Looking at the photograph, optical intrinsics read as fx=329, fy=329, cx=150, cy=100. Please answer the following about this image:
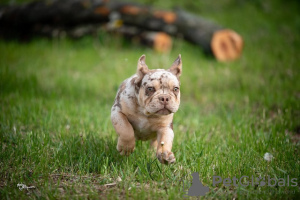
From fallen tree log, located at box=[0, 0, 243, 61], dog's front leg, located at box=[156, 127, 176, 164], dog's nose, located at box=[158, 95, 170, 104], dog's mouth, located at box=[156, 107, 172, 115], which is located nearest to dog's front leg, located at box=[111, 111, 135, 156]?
dog's front leg, located at box=[156, 127, 176, 164]

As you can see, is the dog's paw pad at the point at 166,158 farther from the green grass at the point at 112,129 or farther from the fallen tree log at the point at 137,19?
the fallen tree log at the point at 137,19

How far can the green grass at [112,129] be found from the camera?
301 centimetres

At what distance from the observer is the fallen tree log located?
26.4 feet

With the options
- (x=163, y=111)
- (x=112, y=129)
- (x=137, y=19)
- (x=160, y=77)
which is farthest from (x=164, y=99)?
(x=137, y=19)

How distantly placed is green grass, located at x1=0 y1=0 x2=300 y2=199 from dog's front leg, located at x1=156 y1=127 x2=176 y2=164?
213mm

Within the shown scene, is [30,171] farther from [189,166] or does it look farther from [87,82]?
[87,82]

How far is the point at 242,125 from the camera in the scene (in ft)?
15.3

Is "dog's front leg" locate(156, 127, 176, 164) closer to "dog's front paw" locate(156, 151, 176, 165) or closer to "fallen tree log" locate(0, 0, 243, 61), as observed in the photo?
"dog's front paw" locate(156, 151, 176, 165)

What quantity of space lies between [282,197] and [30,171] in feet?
7.58

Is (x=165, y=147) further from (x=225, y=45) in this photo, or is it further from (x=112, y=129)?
(x=225, y=45)

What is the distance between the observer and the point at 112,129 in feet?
14.6

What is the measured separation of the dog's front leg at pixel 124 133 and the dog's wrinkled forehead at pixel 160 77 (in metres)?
0.43

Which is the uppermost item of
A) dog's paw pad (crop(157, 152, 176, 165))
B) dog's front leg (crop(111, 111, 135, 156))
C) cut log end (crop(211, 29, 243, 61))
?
cut log end (crop(211, 29, 243, 61))

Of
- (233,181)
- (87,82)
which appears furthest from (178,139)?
(87,82)
